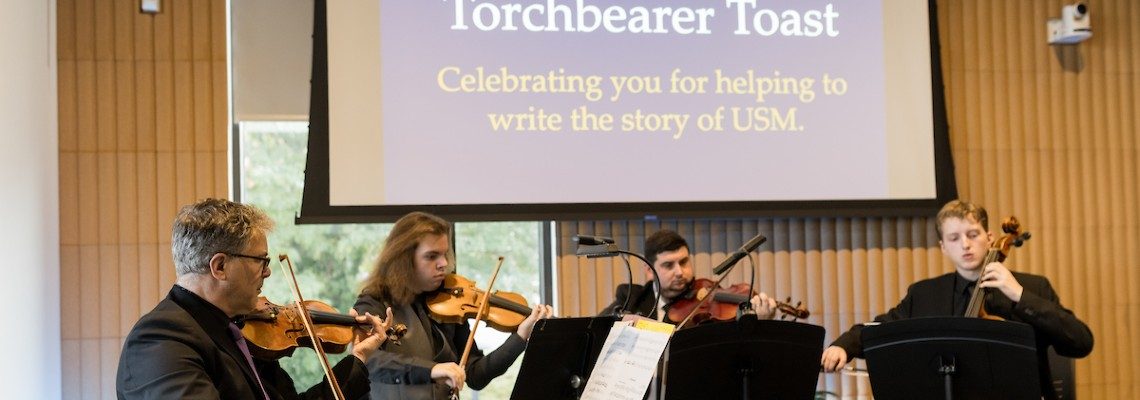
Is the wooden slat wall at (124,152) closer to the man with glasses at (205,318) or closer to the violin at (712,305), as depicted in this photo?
the violin at (712,305)

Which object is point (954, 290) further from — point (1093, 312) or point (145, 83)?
point (145, 83)

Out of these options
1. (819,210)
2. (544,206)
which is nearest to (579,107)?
(544,206)

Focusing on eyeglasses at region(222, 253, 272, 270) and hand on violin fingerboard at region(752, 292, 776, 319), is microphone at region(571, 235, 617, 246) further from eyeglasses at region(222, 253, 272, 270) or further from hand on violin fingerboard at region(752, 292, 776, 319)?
hand on violin fingerboard at region(752, 292, 776, 319)

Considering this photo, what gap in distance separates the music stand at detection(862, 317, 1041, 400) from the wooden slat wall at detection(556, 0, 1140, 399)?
2.04m

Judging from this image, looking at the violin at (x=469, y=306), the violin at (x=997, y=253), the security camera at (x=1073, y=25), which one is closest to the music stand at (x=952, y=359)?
the violin at (x=997, y=253)

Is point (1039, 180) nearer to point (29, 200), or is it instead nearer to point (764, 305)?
point (764, 305)

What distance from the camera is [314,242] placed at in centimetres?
502

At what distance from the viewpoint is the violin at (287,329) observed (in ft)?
8.76

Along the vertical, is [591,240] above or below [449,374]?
above

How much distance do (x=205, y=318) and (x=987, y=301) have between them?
8.61 ft

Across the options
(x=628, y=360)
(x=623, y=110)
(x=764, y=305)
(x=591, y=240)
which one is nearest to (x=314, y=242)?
(x=623, y=110)

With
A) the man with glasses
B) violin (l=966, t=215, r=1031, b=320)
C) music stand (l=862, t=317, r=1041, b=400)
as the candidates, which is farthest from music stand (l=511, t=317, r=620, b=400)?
violin (l=966, t=215, r=1031, b=320)

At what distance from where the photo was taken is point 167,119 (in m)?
4.75

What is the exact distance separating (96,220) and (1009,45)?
438 cm
